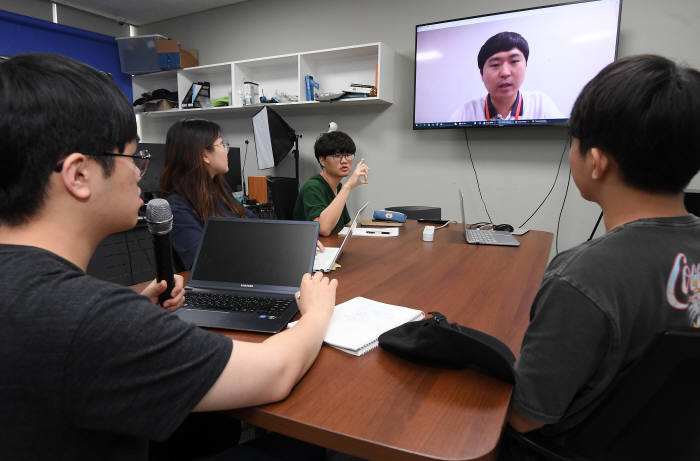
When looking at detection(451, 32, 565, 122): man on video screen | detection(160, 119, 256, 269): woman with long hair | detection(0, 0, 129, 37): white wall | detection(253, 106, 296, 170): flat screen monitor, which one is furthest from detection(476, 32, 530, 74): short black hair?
detection(0, 0, 129, 37): white wall

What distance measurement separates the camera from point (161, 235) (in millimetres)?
916

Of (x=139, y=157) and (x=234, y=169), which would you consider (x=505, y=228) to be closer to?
(x=139, y=157)

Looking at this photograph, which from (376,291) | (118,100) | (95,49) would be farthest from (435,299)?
(95,49)

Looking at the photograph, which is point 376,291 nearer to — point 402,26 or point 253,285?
point 253,285

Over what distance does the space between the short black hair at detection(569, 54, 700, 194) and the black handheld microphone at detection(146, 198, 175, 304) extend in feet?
2.90

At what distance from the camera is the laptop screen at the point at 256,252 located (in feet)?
3.85

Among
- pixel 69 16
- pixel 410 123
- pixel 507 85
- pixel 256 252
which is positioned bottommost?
pixel 256 252

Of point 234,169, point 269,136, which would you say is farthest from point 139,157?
point 234,169

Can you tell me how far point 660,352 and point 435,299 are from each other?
627 millimetres

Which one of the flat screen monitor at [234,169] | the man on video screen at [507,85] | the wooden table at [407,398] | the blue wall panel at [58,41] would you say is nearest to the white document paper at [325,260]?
the wooden table at [407,398]

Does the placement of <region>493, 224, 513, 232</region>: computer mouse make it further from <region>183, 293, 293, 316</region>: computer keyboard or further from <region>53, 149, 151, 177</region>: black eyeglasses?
<region>53, 149, 151, 177</region>: black eyeglasses

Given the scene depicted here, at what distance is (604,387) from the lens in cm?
64

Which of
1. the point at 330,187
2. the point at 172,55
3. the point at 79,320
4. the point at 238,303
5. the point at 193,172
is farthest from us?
the point at 172,55

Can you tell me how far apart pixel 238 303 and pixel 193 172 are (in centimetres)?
89
